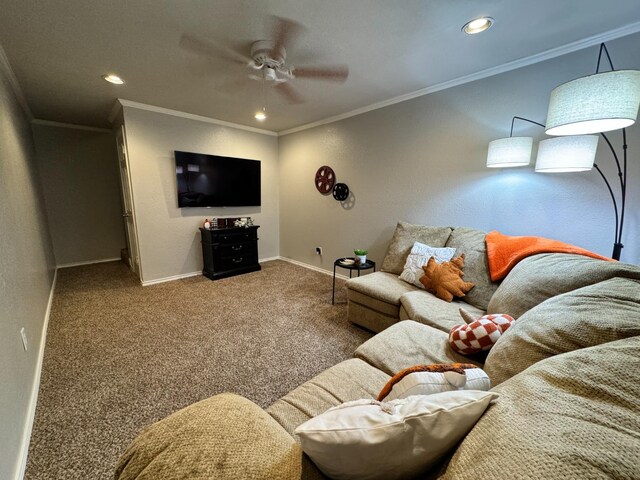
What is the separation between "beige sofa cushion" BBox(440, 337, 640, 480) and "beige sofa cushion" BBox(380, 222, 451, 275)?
2004mm

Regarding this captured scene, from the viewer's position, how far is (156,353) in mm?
2088

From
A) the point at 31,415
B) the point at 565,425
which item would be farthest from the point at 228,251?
the point at 565,425

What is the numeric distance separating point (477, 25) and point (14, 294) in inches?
138

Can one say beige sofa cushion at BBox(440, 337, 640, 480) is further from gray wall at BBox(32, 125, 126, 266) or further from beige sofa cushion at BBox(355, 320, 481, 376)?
gray wall at BBox(32, 125, 126, 266)

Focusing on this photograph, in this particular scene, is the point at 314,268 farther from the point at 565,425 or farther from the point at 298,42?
the point at 565,425

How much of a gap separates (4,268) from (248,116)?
3135 mm

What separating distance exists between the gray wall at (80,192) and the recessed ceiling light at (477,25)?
5661 mm

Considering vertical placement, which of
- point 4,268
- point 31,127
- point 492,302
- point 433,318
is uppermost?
point 31,127

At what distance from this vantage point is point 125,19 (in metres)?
1.70

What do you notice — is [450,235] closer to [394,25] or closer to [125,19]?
[394,25]

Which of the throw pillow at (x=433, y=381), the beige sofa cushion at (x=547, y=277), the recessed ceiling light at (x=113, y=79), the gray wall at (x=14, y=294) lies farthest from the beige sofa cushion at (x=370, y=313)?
the recessed ceiling light at (x=113, y=79)

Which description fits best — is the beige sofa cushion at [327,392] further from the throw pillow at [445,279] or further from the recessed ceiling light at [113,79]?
the recessed ceiling light at [113,79]

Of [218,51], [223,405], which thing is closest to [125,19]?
[218,51]

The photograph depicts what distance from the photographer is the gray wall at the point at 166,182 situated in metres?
3.38
